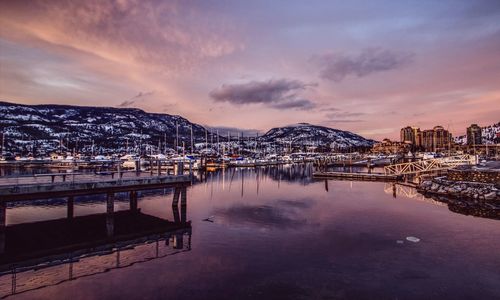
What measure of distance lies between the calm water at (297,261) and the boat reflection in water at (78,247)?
6.0 inches

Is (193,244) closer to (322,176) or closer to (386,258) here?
(386,258)

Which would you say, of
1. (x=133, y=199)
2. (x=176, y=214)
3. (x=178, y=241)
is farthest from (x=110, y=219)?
(x=176, y=214)

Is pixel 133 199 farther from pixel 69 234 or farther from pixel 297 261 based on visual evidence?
pixel 297 261

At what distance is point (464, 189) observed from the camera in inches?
1699

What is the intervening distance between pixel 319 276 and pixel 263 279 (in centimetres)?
287

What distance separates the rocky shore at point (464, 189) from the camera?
129ft

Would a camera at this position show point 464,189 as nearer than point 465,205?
No

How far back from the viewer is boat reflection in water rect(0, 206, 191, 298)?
16.2 m

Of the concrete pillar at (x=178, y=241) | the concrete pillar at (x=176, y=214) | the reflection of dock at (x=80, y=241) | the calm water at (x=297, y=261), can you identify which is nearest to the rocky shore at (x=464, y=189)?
the calm water at (x=297, y=261)

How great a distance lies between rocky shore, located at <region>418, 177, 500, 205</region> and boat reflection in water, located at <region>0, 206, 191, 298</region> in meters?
36.6

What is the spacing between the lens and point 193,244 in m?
21.8

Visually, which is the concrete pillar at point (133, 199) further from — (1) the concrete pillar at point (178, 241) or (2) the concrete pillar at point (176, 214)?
(1) the concrete pillar at point (178, 241)

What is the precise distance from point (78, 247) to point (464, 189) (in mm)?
46206

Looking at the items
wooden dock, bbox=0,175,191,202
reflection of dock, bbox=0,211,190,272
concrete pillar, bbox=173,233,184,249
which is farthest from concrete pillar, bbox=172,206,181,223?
concrete pillar, bbox=173,233,184,249
